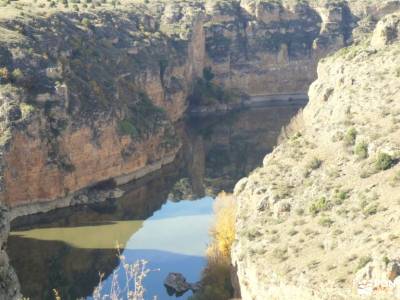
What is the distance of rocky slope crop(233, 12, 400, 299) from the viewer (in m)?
34.7

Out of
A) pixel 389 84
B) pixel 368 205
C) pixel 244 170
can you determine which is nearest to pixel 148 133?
pixel 244 170

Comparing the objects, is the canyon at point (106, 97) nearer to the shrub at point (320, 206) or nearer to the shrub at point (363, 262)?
the shrub at point (320, 206)

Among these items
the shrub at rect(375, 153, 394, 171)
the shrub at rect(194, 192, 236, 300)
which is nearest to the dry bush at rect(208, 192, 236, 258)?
the shrub at rect(194, 192, 236, 300)

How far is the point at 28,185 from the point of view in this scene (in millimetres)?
70688

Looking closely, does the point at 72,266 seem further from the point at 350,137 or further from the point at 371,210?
the point at 371,210

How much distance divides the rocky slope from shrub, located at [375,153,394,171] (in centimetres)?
7

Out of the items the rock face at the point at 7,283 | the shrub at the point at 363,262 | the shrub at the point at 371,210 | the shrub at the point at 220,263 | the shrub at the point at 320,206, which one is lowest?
the shrub at the point at 220,263

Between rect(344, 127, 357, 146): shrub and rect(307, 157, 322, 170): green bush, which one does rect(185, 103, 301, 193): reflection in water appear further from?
rect(344, 127, 357, 146): shrub

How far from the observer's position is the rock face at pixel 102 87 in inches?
2849

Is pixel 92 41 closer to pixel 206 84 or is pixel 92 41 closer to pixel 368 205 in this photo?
pixel 206 84

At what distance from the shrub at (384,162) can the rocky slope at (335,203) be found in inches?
2.6

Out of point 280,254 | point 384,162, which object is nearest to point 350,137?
point 384,162

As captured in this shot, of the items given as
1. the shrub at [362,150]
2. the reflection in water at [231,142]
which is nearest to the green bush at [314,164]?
the shrub at [362,150]

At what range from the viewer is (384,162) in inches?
1713
